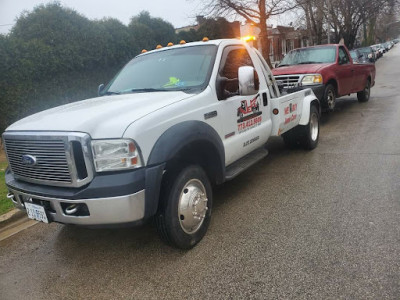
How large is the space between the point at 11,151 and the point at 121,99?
1.13 m

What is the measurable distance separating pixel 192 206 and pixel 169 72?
1.67 meters

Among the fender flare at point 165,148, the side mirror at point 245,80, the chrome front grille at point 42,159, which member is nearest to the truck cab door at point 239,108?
the side mirror at point 245,80

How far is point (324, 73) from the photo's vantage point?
26.6 ft

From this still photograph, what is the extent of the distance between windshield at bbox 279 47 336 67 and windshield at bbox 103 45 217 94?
578 cm

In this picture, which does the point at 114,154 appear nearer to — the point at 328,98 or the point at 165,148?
the point at 165,148

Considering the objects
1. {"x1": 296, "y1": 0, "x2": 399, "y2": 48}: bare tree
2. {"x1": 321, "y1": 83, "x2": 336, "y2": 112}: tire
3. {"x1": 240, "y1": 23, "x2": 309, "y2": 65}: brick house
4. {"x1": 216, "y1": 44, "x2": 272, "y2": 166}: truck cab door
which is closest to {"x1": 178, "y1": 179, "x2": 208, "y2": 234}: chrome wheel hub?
{"x1": 216, "y1": 44, "x2": 272, "y2": 166}: truck cab door

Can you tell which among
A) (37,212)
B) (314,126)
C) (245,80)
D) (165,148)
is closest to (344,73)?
(314,126)

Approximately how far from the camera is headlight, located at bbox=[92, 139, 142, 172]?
2.73m

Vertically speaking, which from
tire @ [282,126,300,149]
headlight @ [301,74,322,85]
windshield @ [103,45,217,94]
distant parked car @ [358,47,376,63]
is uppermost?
windshield @ [103,45,217,94]

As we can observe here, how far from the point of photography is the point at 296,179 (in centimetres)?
509

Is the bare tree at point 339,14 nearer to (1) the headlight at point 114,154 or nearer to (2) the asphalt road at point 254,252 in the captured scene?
(2) the asphalt road at point 254,252

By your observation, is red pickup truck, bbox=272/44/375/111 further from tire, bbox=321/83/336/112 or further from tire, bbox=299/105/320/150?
tire, bbox=299/105/320/150

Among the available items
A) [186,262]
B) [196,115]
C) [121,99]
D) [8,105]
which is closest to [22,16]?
[8,105]

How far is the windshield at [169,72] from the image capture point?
388 cm
